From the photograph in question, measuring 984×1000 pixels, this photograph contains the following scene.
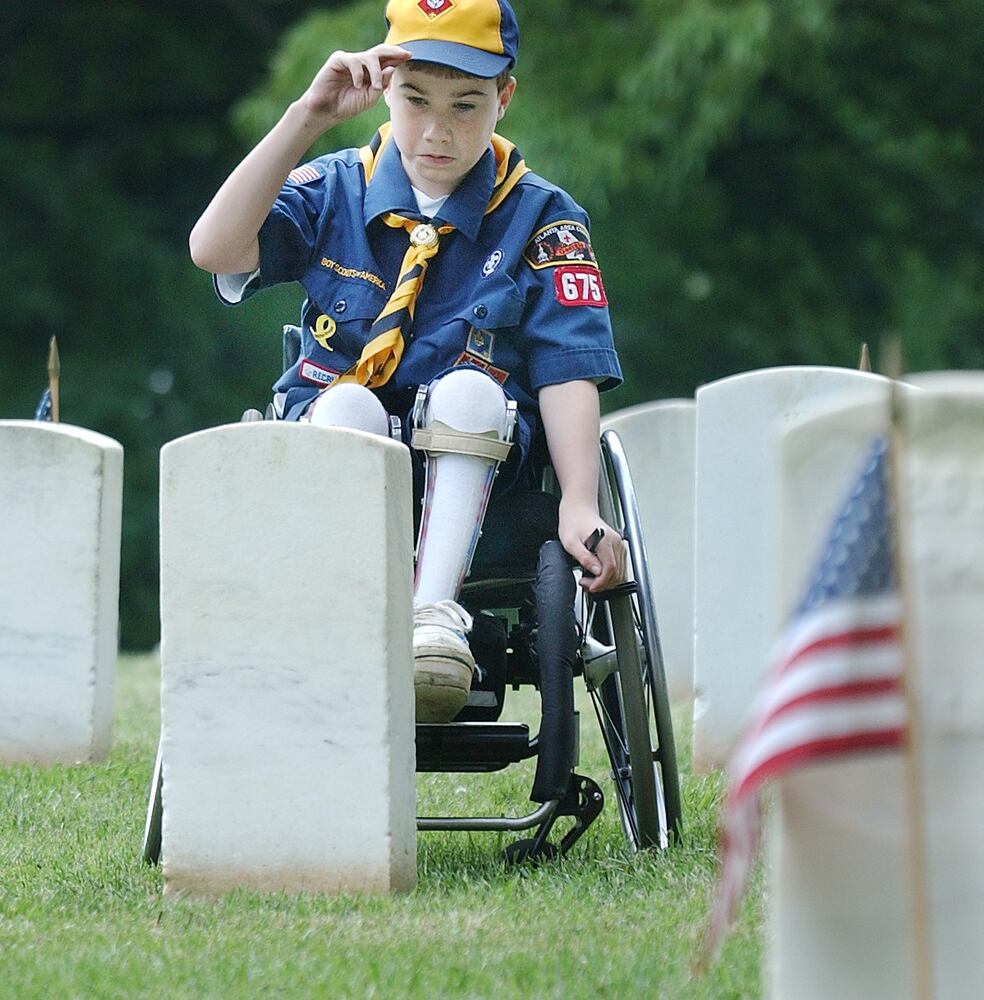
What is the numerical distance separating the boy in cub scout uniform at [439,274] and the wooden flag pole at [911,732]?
5.58ft

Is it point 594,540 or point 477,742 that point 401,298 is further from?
point 477,742

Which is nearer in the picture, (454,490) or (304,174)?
(454,490)

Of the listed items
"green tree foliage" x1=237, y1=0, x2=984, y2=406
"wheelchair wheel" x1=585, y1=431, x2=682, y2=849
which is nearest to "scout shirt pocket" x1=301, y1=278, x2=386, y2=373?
"wheelchair wheel" x1=585, y1=431, x2=682, y2=849

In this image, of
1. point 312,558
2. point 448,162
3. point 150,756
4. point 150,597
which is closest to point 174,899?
point 312,558

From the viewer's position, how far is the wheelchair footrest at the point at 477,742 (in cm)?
402

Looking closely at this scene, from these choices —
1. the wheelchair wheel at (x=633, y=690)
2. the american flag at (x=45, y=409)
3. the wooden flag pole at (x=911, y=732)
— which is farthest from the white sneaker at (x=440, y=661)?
the american flag at (x=45, y=409)

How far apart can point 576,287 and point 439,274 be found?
281 millimetres

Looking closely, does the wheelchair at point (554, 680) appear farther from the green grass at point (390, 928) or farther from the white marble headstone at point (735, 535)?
the white marble headstone at point (735, 535)

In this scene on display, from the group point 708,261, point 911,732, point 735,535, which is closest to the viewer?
point 911,732

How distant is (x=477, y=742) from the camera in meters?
4.04

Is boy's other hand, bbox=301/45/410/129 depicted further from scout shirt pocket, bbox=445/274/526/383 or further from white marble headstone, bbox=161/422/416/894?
white marble headstone, bbox=161/422/416/894

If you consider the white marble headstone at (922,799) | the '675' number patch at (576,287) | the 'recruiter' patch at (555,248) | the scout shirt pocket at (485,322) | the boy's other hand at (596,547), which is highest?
the 'recruiter' patch at (555,248)

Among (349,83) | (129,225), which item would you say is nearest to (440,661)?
(349,83)

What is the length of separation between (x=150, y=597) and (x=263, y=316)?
2.39m
